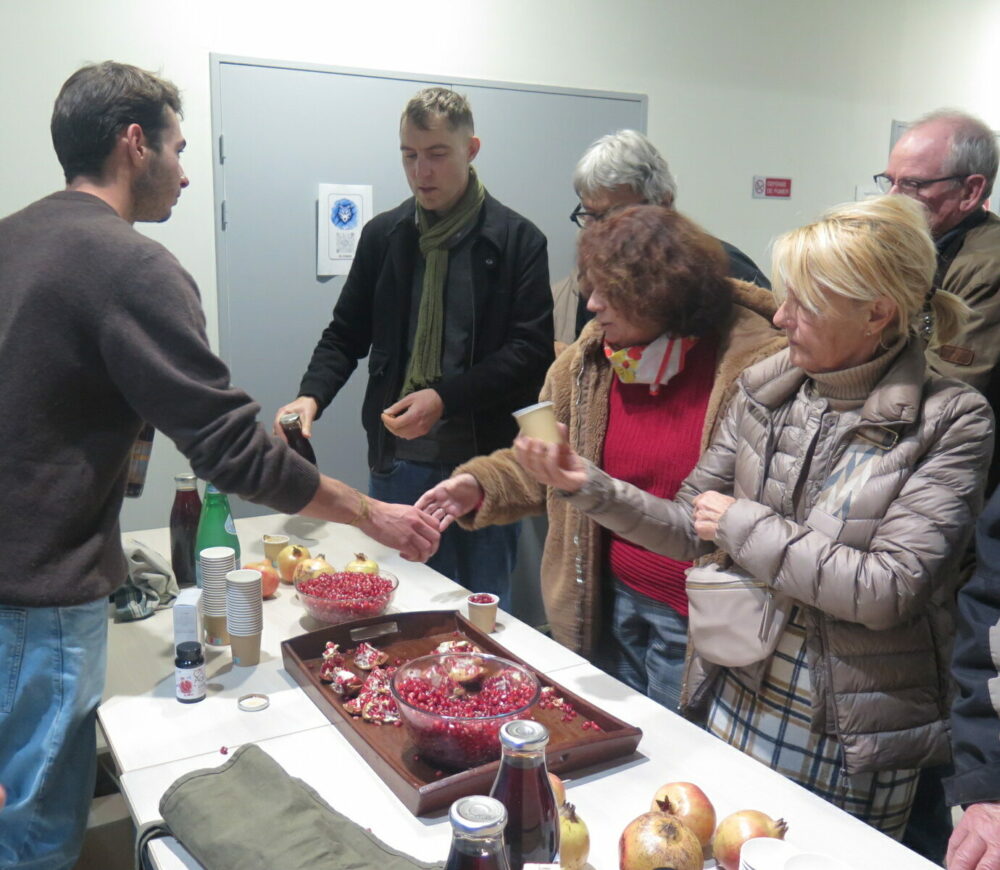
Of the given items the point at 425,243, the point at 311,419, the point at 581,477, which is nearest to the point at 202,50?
the point at 425,243

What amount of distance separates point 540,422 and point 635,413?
1.17ft

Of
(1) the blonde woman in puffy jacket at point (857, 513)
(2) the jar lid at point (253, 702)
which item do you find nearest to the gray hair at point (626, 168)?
(1) the blonde woman in puffy jacket at point (857, 513)

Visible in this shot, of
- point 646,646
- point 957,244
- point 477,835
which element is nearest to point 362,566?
point 646,646

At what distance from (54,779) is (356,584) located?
2.10 feet

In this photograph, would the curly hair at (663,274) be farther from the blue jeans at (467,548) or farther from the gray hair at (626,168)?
the blue jeans at (467,548)

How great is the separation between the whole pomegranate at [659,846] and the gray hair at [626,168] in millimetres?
1638

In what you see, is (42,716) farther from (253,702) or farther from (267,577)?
(267,577)

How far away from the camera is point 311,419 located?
98.7 inches

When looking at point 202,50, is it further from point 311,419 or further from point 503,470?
point 503,470

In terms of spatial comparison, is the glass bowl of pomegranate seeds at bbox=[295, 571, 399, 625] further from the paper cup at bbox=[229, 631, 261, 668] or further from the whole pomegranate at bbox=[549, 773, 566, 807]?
the whole pomegranate at bbox=[549, 773, 566, 807]

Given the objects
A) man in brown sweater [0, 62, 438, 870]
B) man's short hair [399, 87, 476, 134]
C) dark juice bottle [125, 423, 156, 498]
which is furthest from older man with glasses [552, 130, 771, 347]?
dark juice bottle [125, 423, 156, 498]

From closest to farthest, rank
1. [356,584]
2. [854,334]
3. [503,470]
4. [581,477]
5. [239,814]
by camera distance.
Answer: [239,814] → [854,334] → [581,477] → [356,584] → [503,470]

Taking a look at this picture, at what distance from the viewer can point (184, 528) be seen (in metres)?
2.09

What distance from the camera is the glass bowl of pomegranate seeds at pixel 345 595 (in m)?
1.79
